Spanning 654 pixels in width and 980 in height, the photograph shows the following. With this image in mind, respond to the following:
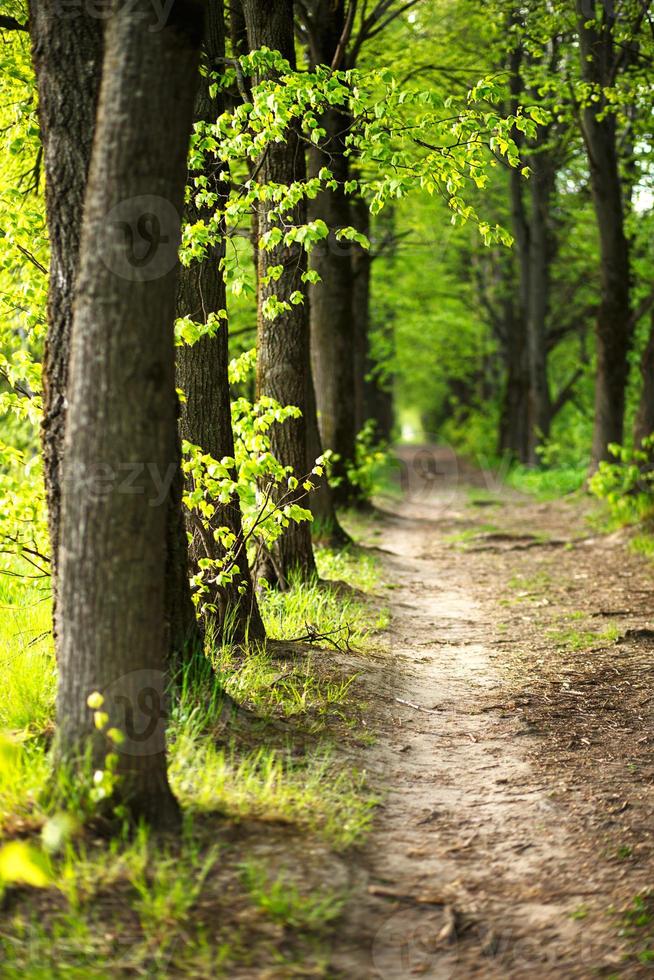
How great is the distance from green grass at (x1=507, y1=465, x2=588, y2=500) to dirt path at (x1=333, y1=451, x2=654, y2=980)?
9.24m

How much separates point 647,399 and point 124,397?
10030 millimetres

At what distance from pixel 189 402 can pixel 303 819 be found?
3.19m

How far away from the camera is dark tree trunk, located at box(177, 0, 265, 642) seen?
6.27 meters

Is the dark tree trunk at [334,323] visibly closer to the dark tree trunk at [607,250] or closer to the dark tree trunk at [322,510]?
the dark tree trunk at [322,510]

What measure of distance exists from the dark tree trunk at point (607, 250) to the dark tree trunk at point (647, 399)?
262 cm

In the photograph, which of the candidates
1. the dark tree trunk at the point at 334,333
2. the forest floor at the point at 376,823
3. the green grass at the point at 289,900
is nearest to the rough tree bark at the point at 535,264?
the dark tree trunk at the point at 334,333

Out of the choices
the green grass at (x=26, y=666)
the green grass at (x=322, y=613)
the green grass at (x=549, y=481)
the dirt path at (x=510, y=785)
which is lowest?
the dirt path at (x=510, y=785)

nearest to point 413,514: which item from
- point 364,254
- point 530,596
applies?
point 364,254

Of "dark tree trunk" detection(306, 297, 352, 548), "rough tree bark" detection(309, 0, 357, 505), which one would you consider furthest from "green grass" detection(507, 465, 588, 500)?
"dark tree trunk" detection(306, 297, 352, 548)

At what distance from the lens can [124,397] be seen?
3631 mm

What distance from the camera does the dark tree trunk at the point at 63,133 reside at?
169 inches

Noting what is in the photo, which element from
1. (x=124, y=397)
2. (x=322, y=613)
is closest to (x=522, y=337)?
(x=322, y=613)

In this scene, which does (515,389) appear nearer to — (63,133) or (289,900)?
(63,133)

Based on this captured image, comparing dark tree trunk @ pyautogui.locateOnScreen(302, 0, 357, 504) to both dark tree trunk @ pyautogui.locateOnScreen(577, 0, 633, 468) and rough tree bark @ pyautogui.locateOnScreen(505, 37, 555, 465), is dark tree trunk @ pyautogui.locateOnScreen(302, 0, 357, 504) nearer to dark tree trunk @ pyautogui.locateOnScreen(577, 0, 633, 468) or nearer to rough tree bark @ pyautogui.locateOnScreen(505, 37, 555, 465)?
dark tree trunk @ pyautogui.locateOnScreen(577, 0, 633, 468)
